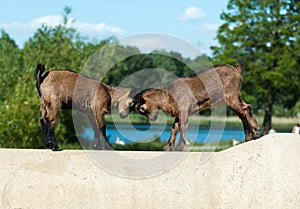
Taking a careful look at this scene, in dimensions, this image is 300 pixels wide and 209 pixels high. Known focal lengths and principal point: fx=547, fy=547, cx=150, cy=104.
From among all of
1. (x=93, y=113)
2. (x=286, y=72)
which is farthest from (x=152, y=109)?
(x=286, y=72)

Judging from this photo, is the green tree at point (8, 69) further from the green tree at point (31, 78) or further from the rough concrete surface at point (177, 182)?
the rough concrete surface at point (177, 182)

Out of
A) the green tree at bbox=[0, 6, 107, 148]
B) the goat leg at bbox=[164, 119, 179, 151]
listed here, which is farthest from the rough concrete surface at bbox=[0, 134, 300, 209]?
the green tree at bbox=[0, 6, 107, 148]

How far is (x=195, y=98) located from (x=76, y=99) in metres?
1.95

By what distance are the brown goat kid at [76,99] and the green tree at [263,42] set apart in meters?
23.4

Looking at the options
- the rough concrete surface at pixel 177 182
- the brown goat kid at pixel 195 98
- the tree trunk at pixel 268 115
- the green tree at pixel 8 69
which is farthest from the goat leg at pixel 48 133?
the tree trunk at pixel 268 115

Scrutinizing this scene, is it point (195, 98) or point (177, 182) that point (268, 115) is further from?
point (177, 182)

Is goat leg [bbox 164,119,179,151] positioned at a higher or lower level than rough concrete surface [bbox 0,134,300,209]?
higher

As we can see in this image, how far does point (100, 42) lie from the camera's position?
1068 inches

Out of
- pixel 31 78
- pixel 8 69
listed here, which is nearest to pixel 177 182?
pixel 31 78

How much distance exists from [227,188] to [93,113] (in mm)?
2555

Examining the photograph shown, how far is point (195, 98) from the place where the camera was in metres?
8.99

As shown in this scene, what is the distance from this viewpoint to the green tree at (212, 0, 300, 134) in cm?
3228

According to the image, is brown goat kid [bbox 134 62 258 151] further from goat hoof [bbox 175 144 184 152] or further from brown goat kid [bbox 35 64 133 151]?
brown goat kid [bbox 35 64 133 151]

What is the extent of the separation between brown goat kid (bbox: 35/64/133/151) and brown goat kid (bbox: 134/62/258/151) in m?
0.36
